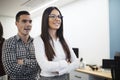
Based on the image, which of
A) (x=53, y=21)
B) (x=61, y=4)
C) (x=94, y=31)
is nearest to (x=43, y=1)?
(x=61, y=4)

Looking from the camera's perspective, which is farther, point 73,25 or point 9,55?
point 73,25

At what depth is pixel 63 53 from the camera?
1.48 meters

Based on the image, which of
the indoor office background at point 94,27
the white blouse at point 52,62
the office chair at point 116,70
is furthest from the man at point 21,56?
the indoor office background at point 94,27

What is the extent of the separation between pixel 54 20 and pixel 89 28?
2971 millimetres

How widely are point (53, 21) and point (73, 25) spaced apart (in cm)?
354

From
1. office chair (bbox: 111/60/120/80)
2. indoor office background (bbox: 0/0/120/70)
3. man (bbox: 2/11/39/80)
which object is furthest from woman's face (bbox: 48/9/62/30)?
indoor office background (bbox: 0/0/120/70)

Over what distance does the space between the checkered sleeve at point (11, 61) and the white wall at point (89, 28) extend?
2.46m

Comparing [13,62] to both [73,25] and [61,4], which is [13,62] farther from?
[61,4]

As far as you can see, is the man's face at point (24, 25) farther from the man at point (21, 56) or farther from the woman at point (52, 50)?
the woman at point (52, 50)

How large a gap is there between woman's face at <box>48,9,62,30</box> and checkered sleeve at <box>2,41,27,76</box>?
0.65 m

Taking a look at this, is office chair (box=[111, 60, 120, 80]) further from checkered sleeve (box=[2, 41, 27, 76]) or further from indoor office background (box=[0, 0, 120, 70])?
indoor office background (box=[0, 0, 120, 70])

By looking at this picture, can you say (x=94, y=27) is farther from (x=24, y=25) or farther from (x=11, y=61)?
(x=11, y=61)

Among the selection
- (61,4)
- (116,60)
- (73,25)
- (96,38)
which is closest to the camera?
(116,60)

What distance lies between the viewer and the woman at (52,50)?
1.43 metres
